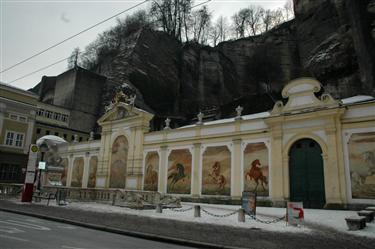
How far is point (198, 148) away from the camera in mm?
26547

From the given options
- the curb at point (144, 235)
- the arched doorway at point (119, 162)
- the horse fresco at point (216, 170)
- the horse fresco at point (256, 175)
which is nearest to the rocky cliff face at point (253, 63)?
the arched doorway at point (119, 162)

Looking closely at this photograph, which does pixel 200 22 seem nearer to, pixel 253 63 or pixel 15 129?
pixel 253 63

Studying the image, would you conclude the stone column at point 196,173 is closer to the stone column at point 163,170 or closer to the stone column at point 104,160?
the stone column at point 163,170

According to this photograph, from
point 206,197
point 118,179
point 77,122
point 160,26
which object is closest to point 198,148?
point 206,197

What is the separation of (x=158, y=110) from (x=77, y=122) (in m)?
13.6

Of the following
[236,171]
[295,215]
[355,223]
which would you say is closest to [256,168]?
[236,171]

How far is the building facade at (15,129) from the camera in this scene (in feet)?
127

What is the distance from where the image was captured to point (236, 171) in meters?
23.8

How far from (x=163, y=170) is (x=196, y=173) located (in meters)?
3.74

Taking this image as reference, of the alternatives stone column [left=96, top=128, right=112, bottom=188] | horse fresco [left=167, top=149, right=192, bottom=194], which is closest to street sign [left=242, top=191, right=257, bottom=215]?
horse fresco [left=167, top=149, right=192, bottom=194]

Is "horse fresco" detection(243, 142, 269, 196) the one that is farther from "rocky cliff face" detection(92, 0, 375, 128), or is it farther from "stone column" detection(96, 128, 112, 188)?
"rocky cliff face" detection(92, 0, 375, 128)

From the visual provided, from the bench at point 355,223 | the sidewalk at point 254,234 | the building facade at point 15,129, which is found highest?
the building facade at point 15,129

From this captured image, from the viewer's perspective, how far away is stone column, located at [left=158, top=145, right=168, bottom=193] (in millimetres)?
28016

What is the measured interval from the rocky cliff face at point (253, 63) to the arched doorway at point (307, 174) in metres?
15.8
